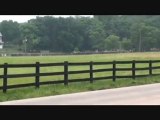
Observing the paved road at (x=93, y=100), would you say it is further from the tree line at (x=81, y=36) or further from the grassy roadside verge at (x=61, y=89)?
the tree line at (x=81, y=36)

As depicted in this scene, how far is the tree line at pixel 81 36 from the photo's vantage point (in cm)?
14400

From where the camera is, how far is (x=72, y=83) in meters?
17.4

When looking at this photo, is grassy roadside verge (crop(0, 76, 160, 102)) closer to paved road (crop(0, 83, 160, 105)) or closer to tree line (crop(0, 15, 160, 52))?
paved road (crop(0, 83, 160, 105))

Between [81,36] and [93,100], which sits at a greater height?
[81,36]

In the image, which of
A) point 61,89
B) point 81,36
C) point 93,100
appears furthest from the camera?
point 81,36

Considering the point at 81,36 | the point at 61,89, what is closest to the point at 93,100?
the point at 61,89

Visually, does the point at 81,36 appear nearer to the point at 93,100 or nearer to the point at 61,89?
the point at 61,89

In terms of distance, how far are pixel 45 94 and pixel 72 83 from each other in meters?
3.46

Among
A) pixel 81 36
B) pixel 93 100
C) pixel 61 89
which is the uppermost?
pixel 81 36

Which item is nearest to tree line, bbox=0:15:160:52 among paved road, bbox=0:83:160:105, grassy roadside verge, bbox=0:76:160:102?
grassy roadside verge, bbox=0:76:160:102

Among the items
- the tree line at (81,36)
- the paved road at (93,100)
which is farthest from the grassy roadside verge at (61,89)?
the tree line at (81,36)

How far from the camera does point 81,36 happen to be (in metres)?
147
